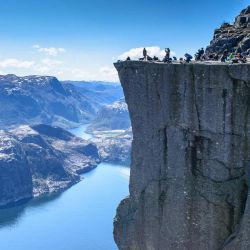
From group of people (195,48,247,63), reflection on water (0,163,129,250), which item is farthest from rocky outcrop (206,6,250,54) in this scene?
reflection on water (0,163,129,250)

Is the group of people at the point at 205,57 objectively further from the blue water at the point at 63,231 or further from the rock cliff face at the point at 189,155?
the blue water at the point at 63,231

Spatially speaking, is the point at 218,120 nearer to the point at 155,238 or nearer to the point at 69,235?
the point at 155,238

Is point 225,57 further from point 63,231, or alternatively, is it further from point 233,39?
point 63,231

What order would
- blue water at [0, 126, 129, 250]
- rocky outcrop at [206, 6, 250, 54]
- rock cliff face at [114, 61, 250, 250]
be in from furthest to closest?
1. blue water at [0, 126, 129, 250]
2. rocky outcrop at [206, 6, 250, 54]
3. rock cliff face at [114, 61, 250, 250]

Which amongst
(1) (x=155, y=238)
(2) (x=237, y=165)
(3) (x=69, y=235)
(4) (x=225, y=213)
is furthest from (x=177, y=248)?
(3) (x=69, y=235)

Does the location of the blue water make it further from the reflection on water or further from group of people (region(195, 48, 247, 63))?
group of people (region(195, 48, 247, 63))

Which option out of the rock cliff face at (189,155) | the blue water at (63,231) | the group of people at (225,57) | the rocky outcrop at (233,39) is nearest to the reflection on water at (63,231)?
Result: the blue water at (63,231)

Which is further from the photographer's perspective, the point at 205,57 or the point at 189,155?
the point at 205,57

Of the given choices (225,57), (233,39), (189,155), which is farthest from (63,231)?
(225,57)

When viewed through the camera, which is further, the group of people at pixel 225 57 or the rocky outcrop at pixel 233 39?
the rocky outcrop at pixel 233 39
